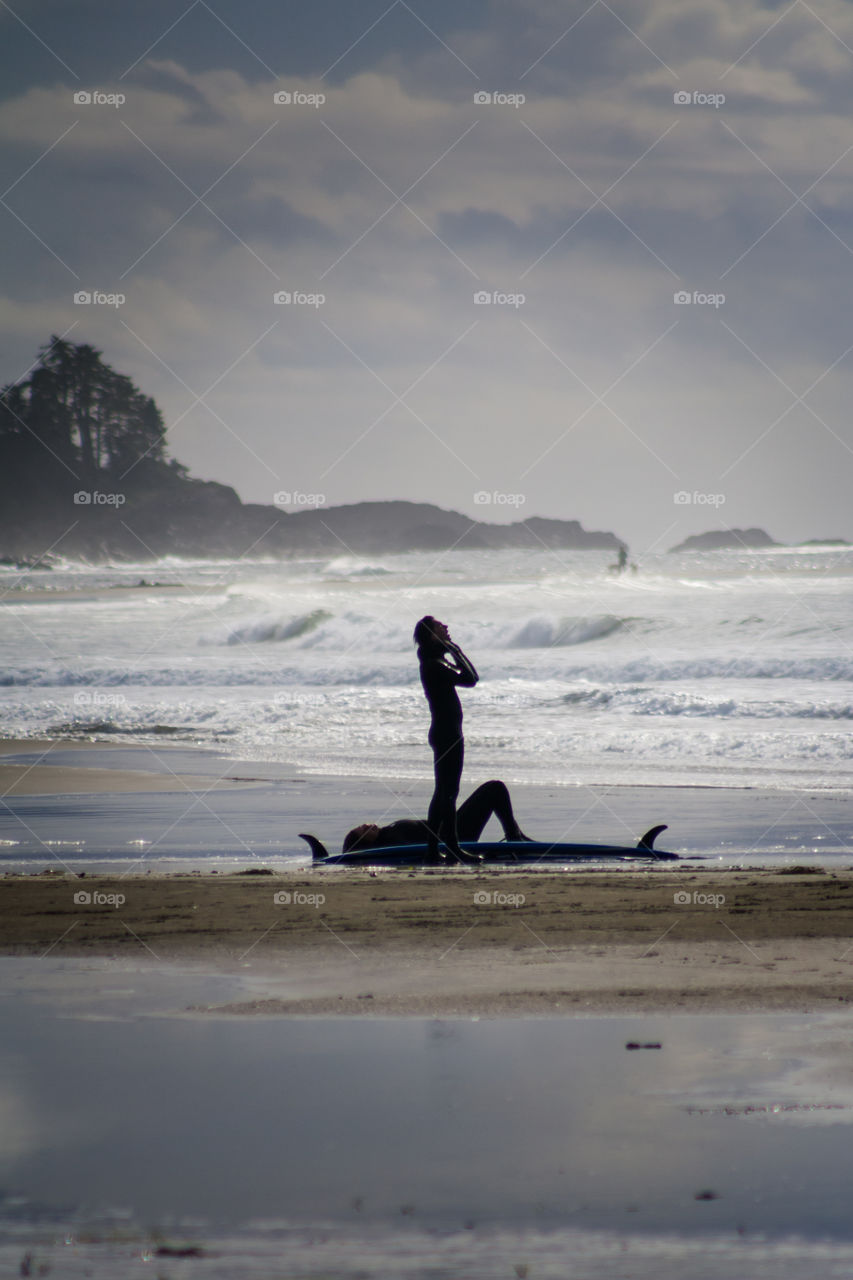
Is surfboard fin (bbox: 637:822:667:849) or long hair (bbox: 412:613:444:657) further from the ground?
long hair (bbox: 412:613:444:657)

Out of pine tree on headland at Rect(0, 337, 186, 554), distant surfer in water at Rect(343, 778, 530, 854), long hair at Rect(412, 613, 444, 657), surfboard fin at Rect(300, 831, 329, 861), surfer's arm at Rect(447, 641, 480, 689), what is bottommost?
surfboard fin at Rect(300, 831, 329, 861)

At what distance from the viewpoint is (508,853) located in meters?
8.70

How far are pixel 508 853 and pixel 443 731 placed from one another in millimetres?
960

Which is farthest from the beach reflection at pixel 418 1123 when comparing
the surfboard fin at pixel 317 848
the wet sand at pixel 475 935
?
the surfboard fin at pixel 317 848

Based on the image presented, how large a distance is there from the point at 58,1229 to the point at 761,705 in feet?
56.3

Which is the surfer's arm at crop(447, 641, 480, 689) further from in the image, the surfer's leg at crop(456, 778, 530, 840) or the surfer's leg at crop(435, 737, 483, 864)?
the surfer's leg at crop(456, 778, 530, 840)

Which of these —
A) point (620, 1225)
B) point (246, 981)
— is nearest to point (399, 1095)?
point (620, 1225)

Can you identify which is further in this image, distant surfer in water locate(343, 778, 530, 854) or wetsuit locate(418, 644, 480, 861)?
distant surfer in water locate(343, 778, 530, 854)

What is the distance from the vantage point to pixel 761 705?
18922 mm

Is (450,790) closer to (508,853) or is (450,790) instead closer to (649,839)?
(508,853)

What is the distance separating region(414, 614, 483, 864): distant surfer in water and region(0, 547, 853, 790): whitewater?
435 cm

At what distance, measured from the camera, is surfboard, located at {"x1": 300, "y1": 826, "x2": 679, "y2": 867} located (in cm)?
841

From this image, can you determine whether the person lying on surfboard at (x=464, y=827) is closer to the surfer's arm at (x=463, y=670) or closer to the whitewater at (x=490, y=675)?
the surfer's arm at (x=463, y=670)

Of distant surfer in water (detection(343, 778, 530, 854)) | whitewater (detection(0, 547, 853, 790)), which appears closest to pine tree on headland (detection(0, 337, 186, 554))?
whitewater (detection(0, 547, 853, 790))
